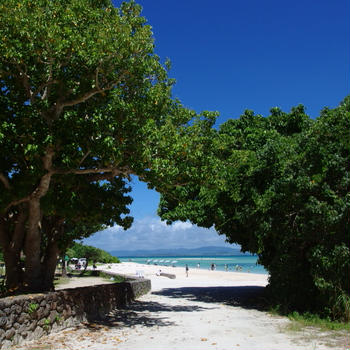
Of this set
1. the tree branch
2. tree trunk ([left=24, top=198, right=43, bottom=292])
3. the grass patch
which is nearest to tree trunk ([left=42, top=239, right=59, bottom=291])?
tree trunk ([left=24, top=198, right=43, bottom=292])

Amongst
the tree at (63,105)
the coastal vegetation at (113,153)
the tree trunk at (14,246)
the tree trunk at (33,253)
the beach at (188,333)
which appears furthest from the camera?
the tree trunk at (14,246)

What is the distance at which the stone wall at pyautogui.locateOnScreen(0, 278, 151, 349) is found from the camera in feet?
27.4

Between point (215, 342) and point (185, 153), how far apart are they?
17.7ft

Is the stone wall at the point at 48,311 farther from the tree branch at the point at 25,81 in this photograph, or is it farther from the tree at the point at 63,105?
the tree branch at the point at 25,81

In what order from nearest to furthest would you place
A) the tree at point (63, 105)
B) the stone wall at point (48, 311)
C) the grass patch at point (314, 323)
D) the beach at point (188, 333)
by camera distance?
the stone wall at point (48, 311), the beach at point (188, 333), the tree at point (63, 105), the grass patch at point (314, 323)

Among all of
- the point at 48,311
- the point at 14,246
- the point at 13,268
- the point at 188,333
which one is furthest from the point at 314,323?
the point at 14,246

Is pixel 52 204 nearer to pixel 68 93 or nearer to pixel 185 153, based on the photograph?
pixel 68 93

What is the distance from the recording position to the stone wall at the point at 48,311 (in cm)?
836

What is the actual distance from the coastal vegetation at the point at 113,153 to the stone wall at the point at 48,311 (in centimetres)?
145

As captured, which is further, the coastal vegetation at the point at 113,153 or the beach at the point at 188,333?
the coastal vegetation at the point at 113,153

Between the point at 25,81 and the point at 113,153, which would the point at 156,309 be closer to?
the point at 113,153

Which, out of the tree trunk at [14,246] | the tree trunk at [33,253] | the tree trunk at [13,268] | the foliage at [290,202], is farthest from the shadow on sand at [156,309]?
the tree trunk at [14,246]

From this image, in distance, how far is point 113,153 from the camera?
34.1 feet

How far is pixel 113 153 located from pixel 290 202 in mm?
6745
